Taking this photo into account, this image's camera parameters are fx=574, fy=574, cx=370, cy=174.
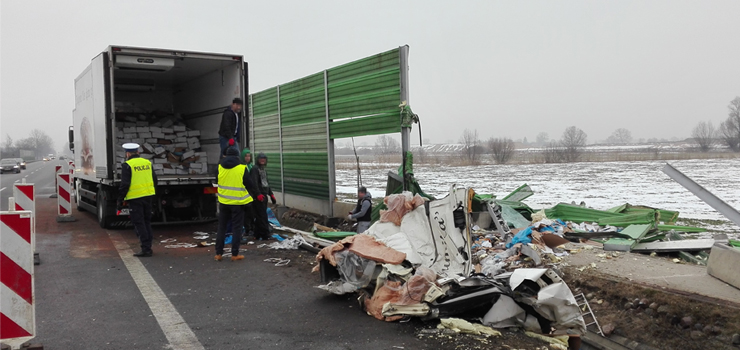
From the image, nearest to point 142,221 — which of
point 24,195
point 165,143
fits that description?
point 24,195

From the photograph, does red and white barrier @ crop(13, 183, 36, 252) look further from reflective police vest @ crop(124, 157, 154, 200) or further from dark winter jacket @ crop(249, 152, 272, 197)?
dark winter jacket @ crop(249, 152, 272, 197)

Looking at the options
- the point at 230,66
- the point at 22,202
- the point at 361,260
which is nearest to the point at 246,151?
the point at 230,66

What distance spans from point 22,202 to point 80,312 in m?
3.93

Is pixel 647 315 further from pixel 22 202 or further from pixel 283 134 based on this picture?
pixel 283 134

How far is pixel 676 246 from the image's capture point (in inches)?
291

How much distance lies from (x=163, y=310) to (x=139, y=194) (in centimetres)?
349

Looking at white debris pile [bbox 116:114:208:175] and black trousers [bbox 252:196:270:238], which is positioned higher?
white debris pile [bbox 116:114:208:175]

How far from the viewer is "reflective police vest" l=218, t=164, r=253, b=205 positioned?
27.3 feet

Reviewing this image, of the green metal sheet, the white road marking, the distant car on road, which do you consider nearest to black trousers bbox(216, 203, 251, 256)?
the white road marking

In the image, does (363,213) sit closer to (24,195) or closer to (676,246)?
(676,246)

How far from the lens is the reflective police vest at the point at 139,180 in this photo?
860 centimetres

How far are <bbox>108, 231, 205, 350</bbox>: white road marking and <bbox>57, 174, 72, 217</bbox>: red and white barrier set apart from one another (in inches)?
203

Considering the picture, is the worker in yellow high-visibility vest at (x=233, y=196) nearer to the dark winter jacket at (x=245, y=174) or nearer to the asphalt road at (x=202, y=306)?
the dark winter jacket at (x=245, y=174)

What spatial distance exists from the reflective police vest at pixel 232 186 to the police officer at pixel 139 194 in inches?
48.6
